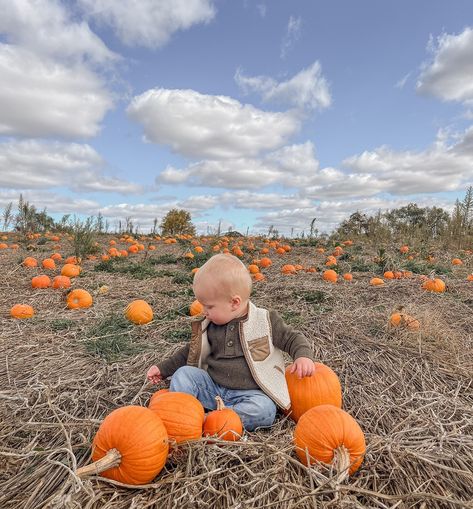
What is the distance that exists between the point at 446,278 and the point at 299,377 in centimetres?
664

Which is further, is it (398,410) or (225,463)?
(398,410)

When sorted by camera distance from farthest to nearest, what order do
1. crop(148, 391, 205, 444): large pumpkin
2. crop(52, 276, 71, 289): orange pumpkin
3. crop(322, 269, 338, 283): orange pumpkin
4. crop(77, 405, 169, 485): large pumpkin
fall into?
crop(322, 269, 338, 283): orange pumpkin
crop(52, 276, 71, 289): orange pumpkin
crop(148, 391, 205, 444): large pumpkin
crop(77, 405, 169, 485): large pumpkin

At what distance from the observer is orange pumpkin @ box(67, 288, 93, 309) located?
5.85 metres

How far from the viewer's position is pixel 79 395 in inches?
129

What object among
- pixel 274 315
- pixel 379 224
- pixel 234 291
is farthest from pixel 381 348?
pixel 379 224

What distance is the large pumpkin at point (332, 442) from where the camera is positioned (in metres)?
2.23

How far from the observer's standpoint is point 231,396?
117 inches

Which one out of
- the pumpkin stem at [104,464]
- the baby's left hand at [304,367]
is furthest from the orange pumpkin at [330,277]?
the pumpkin stem at [104,464]

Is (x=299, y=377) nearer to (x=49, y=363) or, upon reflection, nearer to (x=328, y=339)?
(x=328, y=339)

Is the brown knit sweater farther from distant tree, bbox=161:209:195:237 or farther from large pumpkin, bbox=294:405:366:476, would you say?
distant tree, bbox=161:209:195:237

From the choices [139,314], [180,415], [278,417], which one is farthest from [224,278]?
[139,314]

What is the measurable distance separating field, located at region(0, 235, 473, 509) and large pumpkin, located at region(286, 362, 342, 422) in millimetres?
142

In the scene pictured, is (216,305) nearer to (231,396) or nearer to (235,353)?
(235,353)

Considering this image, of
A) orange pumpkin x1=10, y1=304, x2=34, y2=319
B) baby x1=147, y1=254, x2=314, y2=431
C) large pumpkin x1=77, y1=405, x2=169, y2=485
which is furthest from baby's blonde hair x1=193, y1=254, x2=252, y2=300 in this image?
orange pumpkin x1=10, y1=304, x2=34, y2=319
